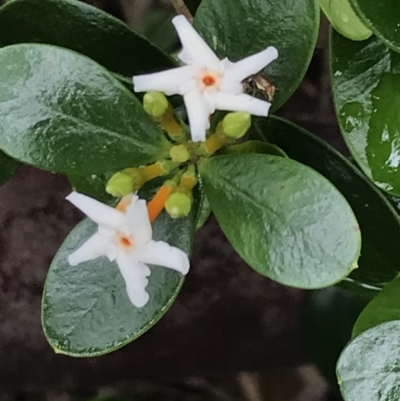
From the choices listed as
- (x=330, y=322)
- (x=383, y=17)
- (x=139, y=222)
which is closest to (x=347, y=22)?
(x=383, y=17)

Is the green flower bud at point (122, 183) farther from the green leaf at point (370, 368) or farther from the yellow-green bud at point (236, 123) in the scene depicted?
the green leaf at point (370, 368)

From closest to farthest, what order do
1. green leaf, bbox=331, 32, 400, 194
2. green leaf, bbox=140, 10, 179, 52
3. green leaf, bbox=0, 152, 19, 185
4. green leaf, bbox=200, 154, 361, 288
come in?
1. green leaf, bbox=200, 154, 361, 288
2. green leaf, bbox=331, 32, 400, 194
3. green leaf, bbox=0, 152, 19, 185
4. green leaf, bbox=140, 10, 179, 52

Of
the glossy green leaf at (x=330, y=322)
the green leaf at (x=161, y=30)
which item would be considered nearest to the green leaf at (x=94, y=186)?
the green leaf at (x=161, y=30)

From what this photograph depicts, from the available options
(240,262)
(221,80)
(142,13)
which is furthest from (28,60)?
(240,262)

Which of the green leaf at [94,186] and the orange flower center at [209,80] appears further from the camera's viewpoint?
the green leaf at [94,186]

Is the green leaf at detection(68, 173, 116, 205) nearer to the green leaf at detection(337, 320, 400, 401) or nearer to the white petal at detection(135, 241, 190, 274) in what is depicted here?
the white petal at detection(135, 241, 190, 274)

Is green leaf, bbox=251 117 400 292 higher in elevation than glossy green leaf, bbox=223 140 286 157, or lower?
lower

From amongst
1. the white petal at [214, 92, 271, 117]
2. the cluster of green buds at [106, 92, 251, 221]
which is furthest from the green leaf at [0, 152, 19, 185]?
the white petal at [214, 92, 271, 117]

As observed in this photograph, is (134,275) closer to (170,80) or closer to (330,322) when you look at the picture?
(170,80)
